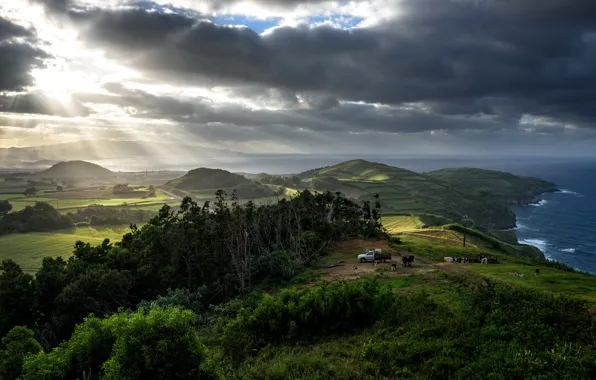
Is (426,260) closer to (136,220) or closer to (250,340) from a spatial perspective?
(250,340)

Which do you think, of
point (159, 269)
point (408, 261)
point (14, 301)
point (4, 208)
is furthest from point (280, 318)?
point (4, 208)

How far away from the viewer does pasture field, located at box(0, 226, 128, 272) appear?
79875mm

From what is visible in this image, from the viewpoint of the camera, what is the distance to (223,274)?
133 ft

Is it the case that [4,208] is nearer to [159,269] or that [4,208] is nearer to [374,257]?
[159,269]

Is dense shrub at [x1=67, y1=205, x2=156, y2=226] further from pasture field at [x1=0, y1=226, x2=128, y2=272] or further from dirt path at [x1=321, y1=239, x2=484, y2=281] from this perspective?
dirt path at [x1=321, y1=239, x2=484, y2=281]

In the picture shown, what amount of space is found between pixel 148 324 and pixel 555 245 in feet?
501

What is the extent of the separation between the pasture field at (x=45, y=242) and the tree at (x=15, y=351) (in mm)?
58581

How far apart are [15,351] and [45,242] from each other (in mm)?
89663

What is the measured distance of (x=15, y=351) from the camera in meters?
20.2

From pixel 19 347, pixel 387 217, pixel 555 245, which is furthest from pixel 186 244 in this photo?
pixel 555 245

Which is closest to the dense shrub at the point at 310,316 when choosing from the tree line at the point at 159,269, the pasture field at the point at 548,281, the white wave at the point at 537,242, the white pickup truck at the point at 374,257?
the pasture field at the point at 548,281

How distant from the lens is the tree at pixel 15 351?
61.2 ft

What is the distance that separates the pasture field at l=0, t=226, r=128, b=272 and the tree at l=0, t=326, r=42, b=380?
192 feet

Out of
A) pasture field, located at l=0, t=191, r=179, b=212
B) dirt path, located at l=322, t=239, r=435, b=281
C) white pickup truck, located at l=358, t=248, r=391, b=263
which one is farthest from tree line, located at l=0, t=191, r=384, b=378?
pasture field, located at l=0, t=191, r=179, b=212
